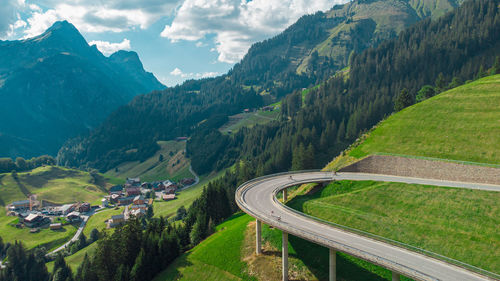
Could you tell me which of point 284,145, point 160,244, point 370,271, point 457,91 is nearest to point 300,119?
point 284,145

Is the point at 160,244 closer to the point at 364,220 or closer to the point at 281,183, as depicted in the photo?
the point at 281,183

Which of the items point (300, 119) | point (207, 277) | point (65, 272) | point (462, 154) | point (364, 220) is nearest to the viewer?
point (364, 220)

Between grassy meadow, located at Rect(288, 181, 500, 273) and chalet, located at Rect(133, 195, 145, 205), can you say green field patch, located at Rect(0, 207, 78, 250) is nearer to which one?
chalet, located at Rect(133, 195, 145, 205)

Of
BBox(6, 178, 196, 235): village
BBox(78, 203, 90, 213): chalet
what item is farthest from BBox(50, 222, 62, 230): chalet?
BBox(78, 203, 90, 213): chalet

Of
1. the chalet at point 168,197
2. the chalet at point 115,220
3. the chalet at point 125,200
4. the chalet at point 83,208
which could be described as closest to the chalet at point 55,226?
Result: the chalet at point 83,208

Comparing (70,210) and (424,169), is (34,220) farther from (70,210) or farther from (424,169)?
(424,169)

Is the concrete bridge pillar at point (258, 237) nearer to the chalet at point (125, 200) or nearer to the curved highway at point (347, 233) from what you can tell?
the curved highway at point (347, 233)

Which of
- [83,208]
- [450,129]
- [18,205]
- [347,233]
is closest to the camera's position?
[347,233]

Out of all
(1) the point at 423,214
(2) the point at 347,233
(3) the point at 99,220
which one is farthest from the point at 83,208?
(1) the point at 423,214
